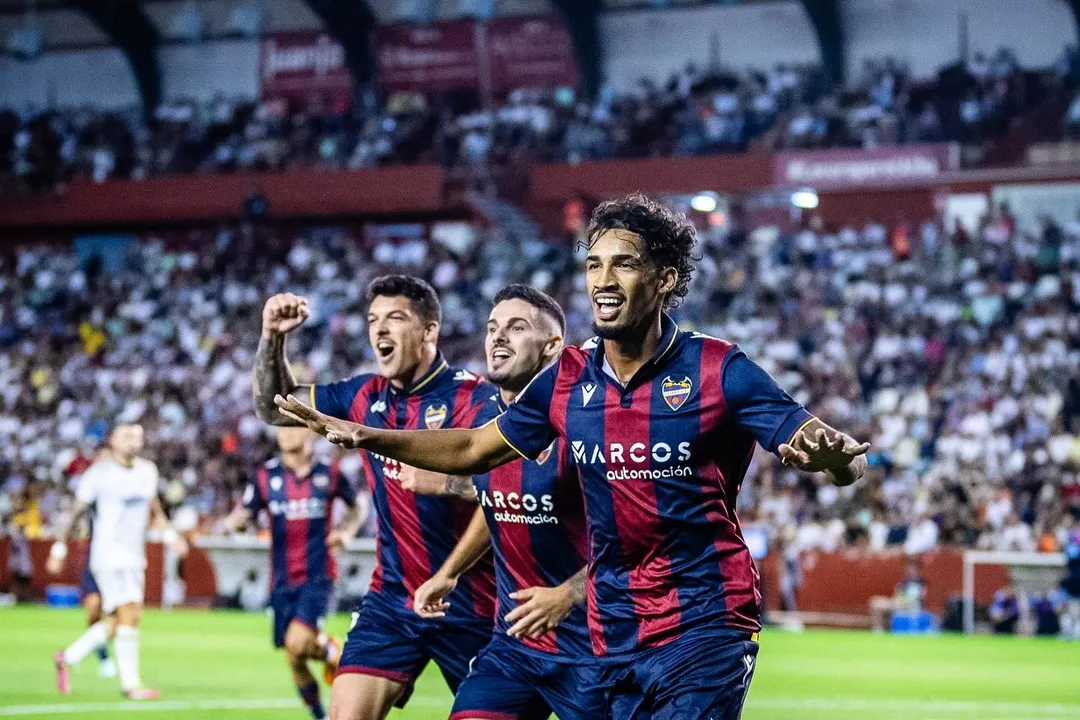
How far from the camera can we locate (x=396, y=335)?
822 cm

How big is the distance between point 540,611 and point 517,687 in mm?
331

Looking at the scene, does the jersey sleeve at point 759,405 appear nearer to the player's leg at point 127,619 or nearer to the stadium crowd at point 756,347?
the player's leg at point 127,619

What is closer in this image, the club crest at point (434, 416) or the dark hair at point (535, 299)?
the dark hair at point (535, 299)

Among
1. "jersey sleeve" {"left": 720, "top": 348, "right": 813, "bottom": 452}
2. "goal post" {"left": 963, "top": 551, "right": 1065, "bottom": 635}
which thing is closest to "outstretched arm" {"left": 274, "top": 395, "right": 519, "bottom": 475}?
"jersey sleeve" {"left": 720, "top": 348, "right": 813, "bottom": 452}

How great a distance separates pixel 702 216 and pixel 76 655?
2189cm

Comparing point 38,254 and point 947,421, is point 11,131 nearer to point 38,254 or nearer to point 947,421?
point 38,254

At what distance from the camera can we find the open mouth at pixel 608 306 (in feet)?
18.6

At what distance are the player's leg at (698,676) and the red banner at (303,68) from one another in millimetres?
37785

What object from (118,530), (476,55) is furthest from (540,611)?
(476,55)

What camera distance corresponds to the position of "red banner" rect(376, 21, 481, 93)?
40.9 m

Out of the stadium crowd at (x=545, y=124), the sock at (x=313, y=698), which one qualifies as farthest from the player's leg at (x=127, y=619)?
the stadium crowd at (x=545, y=124)

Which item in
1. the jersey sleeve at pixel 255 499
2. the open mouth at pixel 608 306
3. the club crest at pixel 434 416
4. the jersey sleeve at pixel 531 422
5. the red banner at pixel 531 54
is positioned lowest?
the jersey sleeve at pixel 255 499

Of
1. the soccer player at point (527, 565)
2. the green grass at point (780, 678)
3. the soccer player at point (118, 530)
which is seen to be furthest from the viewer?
the soccer player at point (118, 530)

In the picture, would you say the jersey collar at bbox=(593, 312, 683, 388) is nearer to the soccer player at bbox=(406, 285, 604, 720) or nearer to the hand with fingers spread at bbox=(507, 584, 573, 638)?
the soccer player at bbox=(406, 285, 604, 720)
